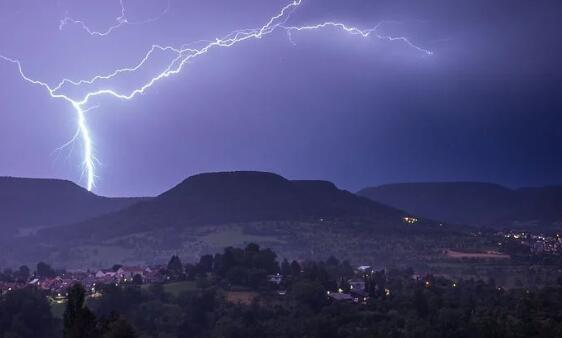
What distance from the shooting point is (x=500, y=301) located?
43.0 meters

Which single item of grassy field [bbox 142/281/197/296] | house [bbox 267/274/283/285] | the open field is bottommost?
grassy field [bbox 142/281/197/296]

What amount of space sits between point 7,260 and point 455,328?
247ft

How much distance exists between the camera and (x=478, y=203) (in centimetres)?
15350

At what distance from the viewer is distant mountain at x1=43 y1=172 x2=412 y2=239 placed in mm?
106812

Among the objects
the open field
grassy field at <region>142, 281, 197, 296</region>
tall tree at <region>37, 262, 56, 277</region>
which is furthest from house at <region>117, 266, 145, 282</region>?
the open field

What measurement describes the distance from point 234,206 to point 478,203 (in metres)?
61.5

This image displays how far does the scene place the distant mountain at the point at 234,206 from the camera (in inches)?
4205

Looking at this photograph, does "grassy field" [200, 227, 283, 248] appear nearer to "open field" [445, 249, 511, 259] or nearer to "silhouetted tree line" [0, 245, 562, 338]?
"open field" [445, 249, 511, 259]

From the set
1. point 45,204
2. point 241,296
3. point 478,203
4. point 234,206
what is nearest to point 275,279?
point 241,296

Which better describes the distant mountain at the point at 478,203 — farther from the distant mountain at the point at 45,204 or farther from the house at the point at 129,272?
the house at the point at 129,272

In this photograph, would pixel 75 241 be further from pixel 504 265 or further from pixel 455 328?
pixel 455 328

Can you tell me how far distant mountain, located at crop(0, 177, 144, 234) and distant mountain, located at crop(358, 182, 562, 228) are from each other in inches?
2287

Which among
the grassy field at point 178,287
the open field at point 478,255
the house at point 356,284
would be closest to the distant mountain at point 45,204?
the open field at point 478,255

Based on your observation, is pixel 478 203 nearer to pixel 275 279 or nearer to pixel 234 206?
pixel 234 206
